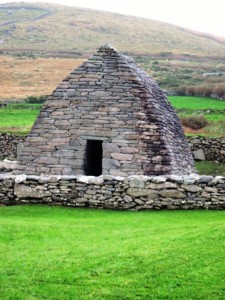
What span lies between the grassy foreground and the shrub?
900 inches

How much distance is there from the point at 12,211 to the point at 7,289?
254 inches

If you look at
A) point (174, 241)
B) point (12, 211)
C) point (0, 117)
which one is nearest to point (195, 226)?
point (174, 241)

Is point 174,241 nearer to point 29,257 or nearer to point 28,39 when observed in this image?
point 29,257

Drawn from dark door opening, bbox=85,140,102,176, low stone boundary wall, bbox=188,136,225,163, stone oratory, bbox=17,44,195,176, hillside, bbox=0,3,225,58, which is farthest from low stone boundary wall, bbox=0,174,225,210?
hillside, bbox=0,3,225,58

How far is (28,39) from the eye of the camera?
436 feet

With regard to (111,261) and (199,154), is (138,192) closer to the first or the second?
(111,261)

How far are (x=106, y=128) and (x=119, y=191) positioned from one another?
3.17 meters

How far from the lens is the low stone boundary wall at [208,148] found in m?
28.1

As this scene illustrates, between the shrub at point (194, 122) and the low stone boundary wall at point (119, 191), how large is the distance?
65.5ft

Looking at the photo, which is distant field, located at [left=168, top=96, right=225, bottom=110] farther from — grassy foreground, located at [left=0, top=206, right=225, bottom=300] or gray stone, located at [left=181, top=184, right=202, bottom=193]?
grassy foreground, located at [left=0, top=206, right=225, bottom=300]

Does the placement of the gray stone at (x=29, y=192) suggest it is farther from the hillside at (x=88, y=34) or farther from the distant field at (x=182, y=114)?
the hillside at (x=88, y=34)

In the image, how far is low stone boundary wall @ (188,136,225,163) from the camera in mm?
28094

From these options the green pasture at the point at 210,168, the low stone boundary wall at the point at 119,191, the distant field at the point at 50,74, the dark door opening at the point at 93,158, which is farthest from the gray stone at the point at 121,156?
the distant field at the point at 50,74

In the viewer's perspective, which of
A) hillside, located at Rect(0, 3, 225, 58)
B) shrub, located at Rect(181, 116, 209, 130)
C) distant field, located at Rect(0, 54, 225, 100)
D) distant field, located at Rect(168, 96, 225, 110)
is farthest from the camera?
hillside, located at Rect(0, 3, 225, 58)
